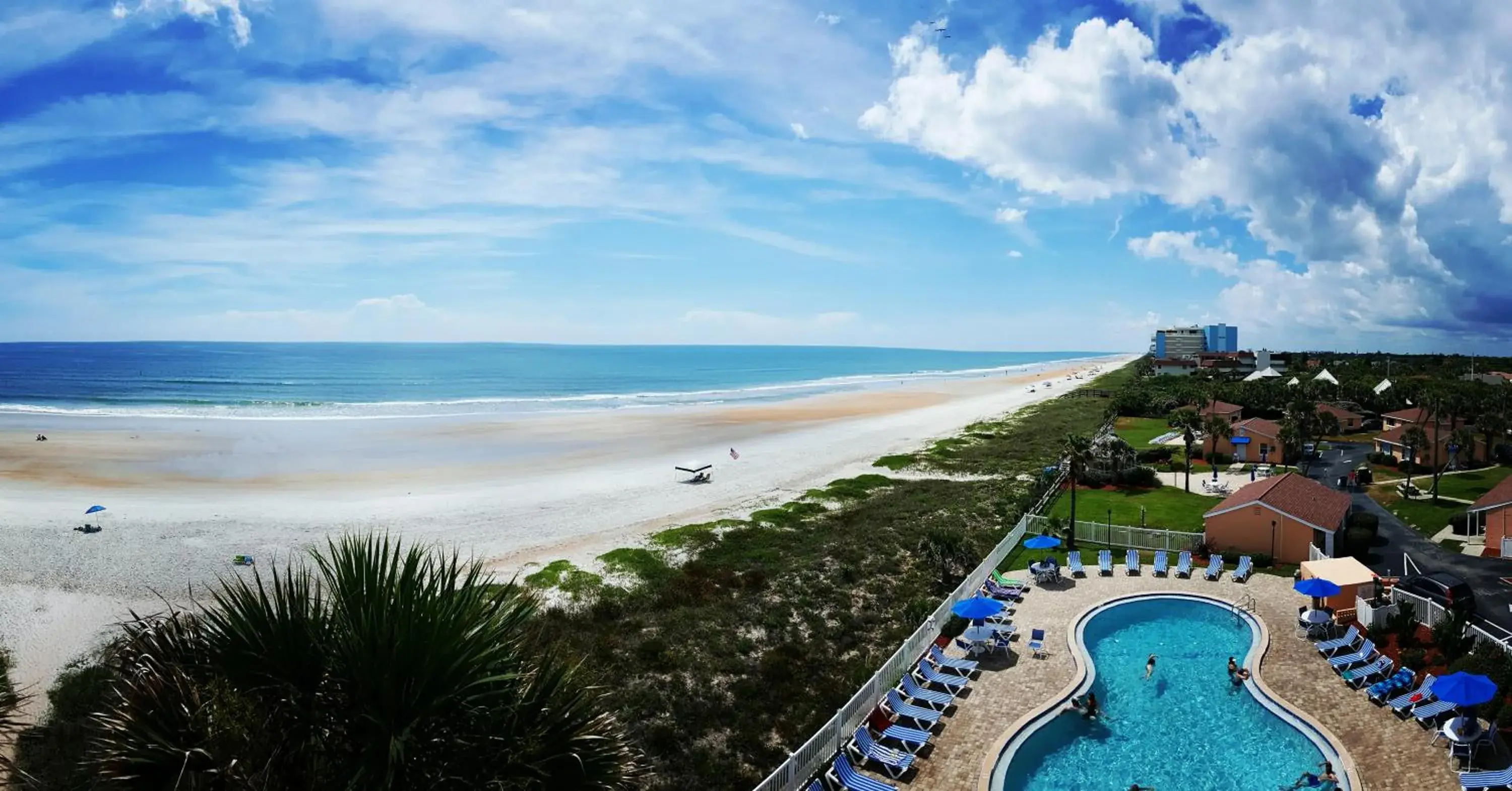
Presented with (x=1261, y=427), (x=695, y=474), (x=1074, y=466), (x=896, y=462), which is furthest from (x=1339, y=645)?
(x=1261, y=427)

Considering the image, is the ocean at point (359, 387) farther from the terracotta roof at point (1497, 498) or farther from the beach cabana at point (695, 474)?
the terracotta roof at point (1497, 498)

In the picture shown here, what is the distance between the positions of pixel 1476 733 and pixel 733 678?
14.9 m

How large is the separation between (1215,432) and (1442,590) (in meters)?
26.0

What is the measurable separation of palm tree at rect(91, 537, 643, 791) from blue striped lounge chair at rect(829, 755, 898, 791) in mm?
9202

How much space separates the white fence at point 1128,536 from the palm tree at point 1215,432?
50.1 ft

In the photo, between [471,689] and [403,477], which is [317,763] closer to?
[471,689]

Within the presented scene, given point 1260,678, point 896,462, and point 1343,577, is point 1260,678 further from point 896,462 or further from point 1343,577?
point 896,462

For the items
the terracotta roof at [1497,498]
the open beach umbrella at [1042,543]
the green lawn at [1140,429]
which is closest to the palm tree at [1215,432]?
the green lawn at [1140,429]

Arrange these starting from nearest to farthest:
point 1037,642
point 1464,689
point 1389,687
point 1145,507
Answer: point 1464,689 → point 1389,687 → point 1037,642 → point 1145,507

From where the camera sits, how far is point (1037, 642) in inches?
799

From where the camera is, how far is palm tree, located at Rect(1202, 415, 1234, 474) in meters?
45.4

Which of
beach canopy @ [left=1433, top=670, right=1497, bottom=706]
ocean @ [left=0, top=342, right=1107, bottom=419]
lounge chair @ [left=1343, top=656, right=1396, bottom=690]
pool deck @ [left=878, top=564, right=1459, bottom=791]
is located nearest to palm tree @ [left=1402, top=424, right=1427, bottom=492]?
pool deck @ [left=878, top=564, right=1459, bottom=791]

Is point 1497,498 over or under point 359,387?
under

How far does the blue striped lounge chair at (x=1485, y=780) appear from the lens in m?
13.0
